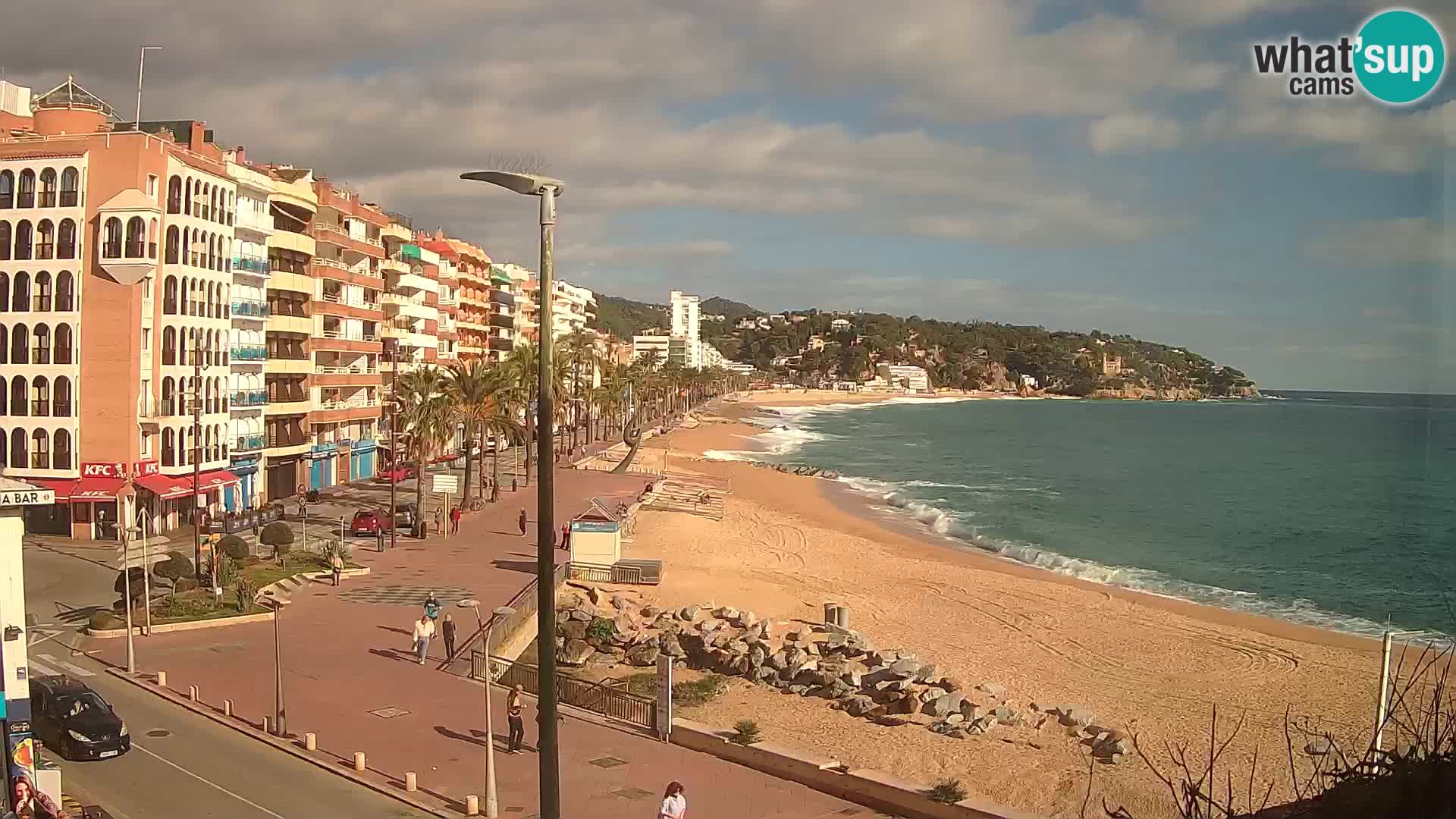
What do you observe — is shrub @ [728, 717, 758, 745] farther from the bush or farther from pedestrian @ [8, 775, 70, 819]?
the bush

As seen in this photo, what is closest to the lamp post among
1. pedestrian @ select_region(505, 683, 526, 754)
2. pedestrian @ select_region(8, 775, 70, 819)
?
pedestrian @ select_region(8, 775, 70, 819)

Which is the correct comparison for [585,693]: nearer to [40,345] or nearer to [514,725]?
[514,725]

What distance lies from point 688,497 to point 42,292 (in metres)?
31.3

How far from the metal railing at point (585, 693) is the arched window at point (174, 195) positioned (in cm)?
3037

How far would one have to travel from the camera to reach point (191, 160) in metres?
47.8

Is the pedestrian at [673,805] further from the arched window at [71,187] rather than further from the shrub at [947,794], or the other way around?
the arched window at [71,187]

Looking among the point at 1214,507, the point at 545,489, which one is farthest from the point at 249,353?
the point at 1214,507

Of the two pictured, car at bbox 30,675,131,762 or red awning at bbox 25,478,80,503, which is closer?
car at bbox 30,675,131,762

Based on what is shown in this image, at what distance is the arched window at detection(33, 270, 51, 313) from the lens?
44562 millimetres

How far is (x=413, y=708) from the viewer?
2177cm

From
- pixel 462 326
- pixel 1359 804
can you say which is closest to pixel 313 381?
pixel 462 326

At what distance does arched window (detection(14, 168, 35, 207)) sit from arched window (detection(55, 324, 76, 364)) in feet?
16.3

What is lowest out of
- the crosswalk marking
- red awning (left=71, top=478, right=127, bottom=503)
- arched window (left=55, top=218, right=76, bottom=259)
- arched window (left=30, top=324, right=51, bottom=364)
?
the crosswalk marking

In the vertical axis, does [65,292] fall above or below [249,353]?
above
